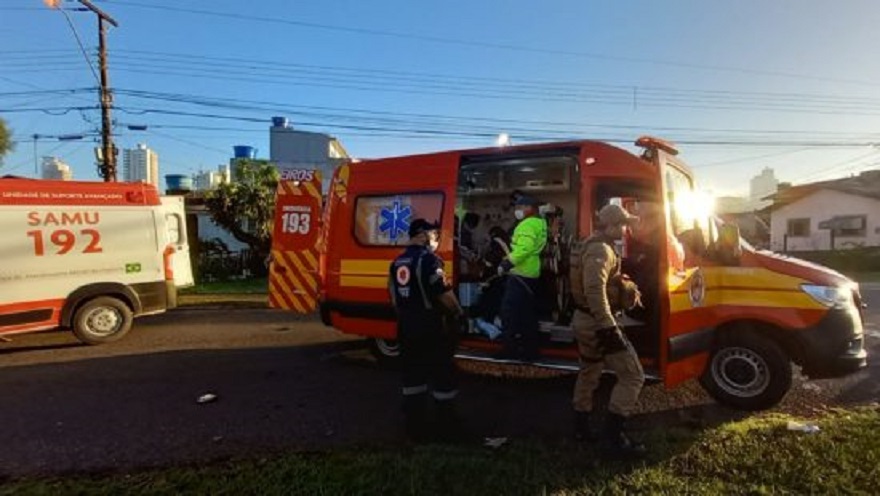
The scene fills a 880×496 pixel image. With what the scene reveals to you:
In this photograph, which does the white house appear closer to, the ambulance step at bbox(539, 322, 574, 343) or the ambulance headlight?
the ambulance headlight

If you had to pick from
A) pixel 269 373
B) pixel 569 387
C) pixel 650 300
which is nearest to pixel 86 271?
pixel 269 373

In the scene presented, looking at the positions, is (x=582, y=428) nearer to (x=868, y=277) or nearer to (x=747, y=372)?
(x=747, y=372)

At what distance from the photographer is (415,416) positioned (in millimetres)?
5125

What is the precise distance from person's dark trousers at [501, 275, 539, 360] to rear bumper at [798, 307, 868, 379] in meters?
2.45

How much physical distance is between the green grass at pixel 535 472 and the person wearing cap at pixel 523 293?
172 centimetres

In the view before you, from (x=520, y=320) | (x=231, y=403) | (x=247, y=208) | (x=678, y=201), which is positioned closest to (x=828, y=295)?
(x=678, y=201)

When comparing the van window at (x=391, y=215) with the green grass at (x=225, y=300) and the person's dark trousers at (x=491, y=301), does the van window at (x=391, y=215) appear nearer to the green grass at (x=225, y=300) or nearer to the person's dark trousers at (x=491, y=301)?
the person's dark trousers at (x=491, y=301)

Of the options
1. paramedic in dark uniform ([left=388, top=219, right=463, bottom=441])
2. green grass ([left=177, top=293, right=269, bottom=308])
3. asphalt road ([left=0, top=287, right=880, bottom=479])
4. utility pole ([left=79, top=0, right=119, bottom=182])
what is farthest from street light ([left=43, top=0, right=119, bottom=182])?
paramedic in dark uniform ([left=388, top=219, right=463, bottom=441])

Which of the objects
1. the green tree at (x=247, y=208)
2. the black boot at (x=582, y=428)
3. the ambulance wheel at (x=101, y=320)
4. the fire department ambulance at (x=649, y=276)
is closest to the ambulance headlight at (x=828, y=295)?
the fire department ambulance at (x=649, y=276)

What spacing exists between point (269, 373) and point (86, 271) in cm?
441

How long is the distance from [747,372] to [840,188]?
128 ft

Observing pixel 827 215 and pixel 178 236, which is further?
pixel 827 215

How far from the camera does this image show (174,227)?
1166 cm

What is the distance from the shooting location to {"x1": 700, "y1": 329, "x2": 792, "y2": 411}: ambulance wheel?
5684 millimetres
